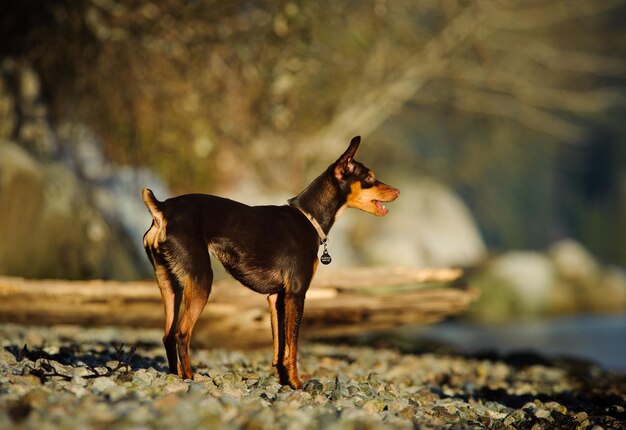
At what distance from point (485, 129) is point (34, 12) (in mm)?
16074

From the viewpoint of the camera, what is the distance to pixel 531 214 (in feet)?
80.6

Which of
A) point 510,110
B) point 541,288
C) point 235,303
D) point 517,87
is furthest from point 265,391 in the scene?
point 510,110

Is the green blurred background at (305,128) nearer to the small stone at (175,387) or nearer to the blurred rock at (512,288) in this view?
the blurred rock at (512,288)

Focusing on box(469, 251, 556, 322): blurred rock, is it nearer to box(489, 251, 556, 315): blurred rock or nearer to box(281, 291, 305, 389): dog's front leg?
box(489, 251, 556, 315): blurred rock

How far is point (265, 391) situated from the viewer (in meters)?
4.86

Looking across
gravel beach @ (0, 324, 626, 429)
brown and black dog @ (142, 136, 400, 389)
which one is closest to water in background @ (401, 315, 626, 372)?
gravel beach @ (0, 324, 626, 429)

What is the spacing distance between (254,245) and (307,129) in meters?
11.4

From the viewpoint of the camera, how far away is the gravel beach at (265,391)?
3.71 meters

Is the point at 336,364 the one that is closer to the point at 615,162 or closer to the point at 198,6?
the point at 198,6

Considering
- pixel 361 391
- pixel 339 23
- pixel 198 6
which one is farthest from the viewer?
pixel 339 23

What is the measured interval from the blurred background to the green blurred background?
41 mm

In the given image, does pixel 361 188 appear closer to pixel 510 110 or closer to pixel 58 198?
pixel 58 198

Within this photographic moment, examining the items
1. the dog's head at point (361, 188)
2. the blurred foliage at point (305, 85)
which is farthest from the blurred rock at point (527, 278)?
the dog's head at point (361, 188)

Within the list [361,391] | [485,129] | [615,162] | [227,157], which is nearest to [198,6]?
[227,157]
